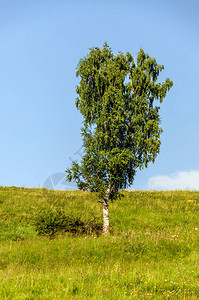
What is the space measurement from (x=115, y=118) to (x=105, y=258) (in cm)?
920

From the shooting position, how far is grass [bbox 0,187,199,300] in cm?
688

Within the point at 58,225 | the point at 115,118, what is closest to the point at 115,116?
the point at 115,118

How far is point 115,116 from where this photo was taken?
58.0 feet

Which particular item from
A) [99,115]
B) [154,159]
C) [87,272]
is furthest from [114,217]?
[87,272]

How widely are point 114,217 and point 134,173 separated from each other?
529 cm

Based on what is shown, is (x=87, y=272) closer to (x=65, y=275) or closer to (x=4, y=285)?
(x=65, y=275)

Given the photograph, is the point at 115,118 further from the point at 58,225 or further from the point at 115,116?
the point at 58,225

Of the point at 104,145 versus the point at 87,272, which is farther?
the point at 104,145

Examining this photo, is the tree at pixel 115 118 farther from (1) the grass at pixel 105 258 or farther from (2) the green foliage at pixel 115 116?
(1) the grass at pixel 105 258

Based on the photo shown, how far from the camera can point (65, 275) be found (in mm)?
7910

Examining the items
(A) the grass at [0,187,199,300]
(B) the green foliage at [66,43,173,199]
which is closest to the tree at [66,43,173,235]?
(B) the green foliage at [66,43,173,199]

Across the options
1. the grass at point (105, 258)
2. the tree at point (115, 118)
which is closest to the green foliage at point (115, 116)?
the tree at point (115, 118)

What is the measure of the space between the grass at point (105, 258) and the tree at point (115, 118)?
3924 millimetres

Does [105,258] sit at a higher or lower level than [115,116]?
lower
